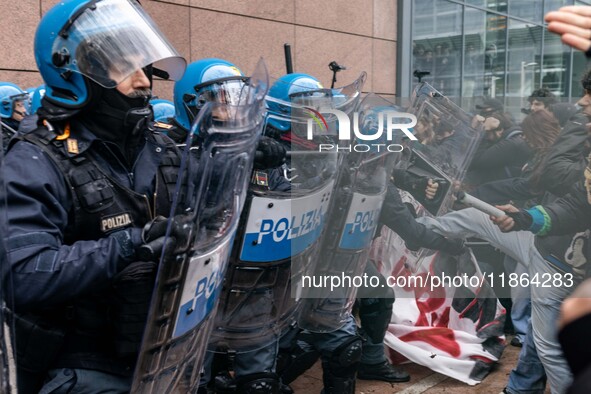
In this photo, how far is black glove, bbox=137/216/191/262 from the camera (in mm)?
1791

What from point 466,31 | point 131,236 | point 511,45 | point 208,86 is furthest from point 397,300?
point 511,45

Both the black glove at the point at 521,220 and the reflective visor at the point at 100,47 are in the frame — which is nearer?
the reflective visor at the point at 100,47

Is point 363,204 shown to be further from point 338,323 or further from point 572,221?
point 572,221

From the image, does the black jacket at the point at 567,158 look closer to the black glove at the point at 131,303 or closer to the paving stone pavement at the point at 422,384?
the paving stone pavement at the point at 422,384

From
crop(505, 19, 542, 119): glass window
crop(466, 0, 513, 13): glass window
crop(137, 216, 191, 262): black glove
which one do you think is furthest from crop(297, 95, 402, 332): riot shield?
crop(505, 19, 542, 119): glass window

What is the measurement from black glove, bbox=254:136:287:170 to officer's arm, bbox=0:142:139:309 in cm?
105

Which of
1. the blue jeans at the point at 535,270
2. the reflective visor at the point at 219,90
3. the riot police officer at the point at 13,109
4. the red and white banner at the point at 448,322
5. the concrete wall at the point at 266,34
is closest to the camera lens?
the reflective visor at the point at 219,90

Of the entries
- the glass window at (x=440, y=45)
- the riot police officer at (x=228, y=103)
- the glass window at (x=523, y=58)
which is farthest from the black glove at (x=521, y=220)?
the glass window at (x=523, y=58)

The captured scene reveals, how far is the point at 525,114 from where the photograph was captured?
4234 mm

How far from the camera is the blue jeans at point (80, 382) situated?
6.42ft

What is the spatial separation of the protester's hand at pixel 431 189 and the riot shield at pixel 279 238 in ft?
2.49

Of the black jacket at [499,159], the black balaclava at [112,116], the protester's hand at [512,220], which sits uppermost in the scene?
the black balaclava at [112,116]

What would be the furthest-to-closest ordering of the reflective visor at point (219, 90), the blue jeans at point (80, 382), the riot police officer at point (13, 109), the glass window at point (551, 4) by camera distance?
1. the glass window at point (551, 4)
2. the riot police officer at point (13, 109)
3. the reflective visor at point (219, 90)
4. the blue jeans at point (80, 382)

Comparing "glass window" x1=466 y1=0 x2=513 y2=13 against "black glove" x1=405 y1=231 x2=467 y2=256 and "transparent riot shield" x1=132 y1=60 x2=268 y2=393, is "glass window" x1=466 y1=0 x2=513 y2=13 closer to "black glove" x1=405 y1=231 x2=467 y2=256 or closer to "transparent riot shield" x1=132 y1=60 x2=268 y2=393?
"black glove" x1=405 y1=231 x2=467 y2=256
